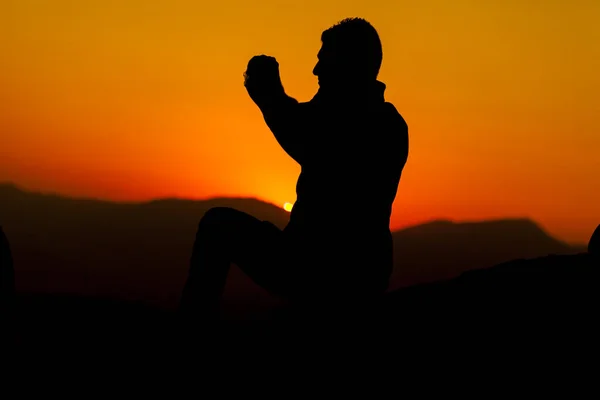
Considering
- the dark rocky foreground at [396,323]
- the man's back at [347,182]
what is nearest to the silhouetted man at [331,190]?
the man's back at [347,182]

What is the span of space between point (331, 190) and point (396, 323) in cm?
143

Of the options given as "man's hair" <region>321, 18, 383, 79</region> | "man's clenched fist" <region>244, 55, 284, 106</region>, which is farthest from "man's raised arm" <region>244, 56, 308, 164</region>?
"man's hair" <region>321, 18, 383, 79</region>

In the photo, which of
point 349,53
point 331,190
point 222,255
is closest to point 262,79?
point 349,53

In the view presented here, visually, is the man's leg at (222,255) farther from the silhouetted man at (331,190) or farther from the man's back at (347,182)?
the man's back at (347,182)

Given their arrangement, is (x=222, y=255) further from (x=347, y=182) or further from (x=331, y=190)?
(x=347, y=182)

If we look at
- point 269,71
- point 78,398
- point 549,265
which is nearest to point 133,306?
point 78,398

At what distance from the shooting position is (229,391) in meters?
6.81

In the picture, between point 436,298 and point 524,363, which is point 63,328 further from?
point 524,363

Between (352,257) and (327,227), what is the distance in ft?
1.08

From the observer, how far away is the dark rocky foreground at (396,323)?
711cm

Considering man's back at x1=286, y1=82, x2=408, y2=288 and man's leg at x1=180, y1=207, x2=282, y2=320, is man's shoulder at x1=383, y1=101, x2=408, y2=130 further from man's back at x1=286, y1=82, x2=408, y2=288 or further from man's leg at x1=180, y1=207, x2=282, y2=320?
man's leg at x1=180, y1=207, x2=282, y2=320

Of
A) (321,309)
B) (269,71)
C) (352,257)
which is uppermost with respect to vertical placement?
(269,71)

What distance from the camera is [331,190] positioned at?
7.13 meters

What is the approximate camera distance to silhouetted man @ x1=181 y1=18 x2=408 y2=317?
704cm
